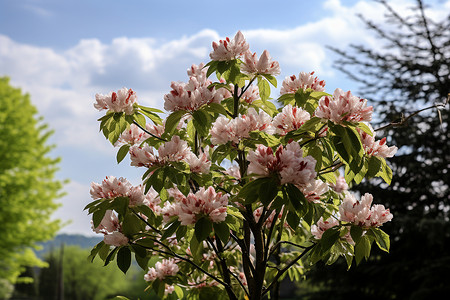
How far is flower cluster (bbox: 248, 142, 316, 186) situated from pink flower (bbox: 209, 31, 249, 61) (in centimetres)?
65

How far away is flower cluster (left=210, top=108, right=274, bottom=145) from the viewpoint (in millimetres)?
2082

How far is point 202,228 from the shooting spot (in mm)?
1902

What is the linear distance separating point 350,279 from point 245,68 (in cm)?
798

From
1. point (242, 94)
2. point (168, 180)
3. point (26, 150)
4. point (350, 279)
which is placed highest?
point (26, 150)

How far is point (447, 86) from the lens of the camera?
30.4 ft

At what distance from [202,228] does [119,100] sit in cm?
80

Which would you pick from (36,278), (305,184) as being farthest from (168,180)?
(36,278)

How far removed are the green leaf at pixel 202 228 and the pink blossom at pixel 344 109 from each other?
2.13ft

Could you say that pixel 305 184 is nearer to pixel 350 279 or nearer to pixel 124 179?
pixel 124 179

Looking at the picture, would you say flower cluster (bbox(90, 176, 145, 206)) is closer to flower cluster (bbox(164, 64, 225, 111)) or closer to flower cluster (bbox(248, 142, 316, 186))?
flower cluster (bbox(164, 64, 225, 111))

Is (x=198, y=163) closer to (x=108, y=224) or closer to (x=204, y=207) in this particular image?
(x=204, y=207)

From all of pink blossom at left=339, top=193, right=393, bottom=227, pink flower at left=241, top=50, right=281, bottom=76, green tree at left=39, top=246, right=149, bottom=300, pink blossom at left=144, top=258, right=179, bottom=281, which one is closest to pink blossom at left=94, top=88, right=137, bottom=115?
pink flower at left=241, top=50, right=281, bottom=76

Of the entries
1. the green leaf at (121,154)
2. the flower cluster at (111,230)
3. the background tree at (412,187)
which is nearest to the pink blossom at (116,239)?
the flower cluster at (111,230)

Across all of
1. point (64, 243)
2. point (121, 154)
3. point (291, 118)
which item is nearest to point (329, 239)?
point (291, 118)
